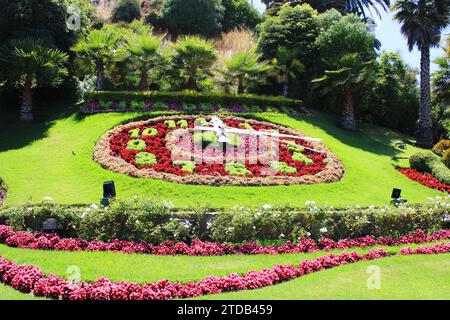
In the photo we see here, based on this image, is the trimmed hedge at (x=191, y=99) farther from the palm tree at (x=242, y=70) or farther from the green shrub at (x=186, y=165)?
the green shrub at (x=186, y=165)

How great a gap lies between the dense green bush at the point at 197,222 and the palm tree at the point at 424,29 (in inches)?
639

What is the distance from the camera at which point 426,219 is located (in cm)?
1333

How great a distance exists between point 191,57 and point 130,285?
18585mm

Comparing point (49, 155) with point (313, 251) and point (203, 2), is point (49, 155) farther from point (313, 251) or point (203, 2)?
point (203, 2)

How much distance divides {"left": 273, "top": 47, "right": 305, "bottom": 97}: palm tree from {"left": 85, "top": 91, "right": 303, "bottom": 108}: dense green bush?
86.0 inches

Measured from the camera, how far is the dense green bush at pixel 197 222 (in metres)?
11.5

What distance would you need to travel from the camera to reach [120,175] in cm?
1566

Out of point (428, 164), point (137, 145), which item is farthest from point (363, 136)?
point (137, 145)

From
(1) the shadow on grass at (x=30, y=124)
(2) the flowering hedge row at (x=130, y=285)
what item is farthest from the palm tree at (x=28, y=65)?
(2) the flowering hedge row at (x=130, y=285)

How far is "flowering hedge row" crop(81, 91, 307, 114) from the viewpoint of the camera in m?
23.0

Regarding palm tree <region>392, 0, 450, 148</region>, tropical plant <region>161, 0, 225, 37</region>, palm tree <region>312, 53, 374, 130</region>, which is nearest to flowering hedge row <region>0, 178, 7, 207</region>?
palm tree <region>312, 53, 374, 130</region>

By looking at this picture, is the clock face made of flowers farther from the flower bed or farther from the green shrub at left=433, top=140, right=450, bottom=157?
the green shrub at left=433, top=140, right=450, bottom=157

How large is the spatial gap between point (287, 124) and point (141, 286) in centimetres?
1575
